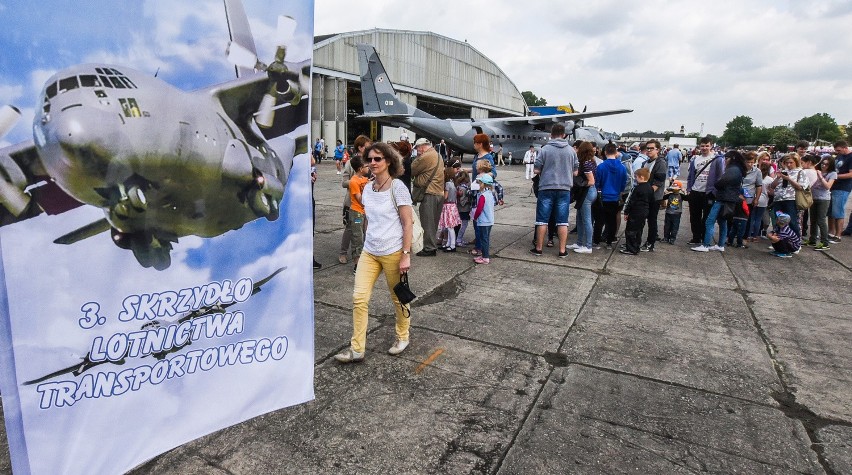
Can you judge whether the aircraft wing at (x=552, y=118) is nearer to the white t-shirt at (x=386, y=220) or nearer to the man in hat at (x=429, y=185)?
the man in hat at (x=429, y=185)

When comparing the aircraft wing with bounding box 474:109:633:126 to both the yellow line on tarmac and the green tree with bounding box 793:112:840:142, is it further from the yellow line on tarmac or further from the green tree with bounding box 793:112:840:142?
the green tree with bounding box 793:112:840:142

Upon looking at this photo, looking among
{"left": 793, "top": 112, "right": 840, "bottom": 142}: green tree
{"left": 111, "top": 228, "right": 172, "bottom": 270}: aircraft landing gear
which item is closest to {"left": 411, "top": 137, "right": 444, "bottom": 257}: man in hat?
{"left": 111, "top": 228, "right": 172, "bottom": 270}: aircraft landing gear

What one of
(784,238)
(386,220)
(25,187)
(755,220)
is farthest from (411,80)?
(25,187)

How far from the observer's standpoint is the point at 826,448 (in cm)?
268

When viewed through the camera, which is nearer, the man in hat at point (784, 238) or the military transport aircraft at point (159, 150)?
the military transport aircraft at point (159, 150)

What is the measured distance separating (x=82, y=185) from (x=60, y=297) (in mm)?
417

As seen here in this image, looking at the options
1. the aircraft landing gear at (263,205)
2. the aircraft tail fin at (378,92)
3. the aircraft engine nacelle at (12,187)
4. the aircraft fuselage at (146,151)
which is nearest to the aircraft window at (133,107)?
the aircraft fuselage at (146,151)

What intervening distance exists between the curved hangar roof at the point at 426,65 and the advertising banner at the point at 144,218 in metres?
28.6

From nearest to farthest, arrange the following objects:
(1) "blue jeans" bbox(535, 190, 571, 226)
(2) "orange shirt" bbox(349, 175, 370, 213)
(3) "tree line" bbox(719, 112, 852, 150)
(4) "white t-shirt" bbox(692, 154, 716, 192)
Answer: (2) "orange shirt" bbox(349, 175, 370, 213) < (1) "blue jeans" bbox(535, 190, 571, 226) < (4) "white t-shirt" bbox(692, 154, 716, 192) < (3) "tree line" bbox(719, 112, 852, 150)

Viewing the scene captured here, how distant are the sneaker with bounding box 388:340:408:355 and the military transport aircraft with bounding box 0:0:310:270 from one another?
1.87 metres

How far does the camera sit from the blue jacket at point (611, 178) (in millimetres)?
7395

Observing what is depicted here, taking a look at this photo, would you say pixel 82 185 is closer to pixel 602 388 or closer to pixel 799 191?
pixel 602 388

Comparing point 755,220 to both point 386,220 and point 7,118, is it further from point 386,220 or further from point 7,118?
point 7,118

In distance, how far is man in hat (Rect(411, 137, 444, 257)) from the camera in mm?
6691
